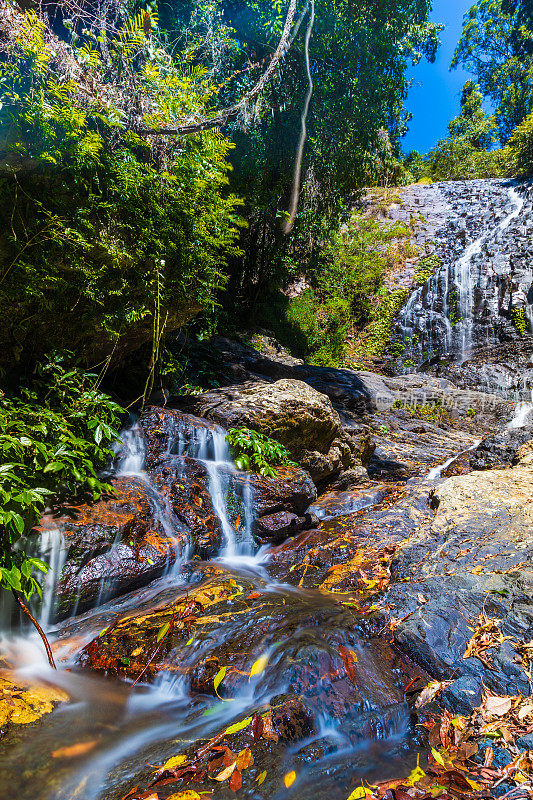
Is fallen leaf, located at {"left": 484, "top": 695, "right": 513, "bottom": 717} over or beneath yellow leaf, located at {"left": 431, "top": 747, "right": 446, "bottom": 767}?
over

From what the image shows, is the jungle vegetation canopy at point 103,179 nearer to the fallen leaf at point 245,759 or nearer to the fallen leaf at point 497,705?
the fallen leaf at point 245,759

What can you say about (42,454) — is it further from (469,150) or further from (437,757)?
(469,150)

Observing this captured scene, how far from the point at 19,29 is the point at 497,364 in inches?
507

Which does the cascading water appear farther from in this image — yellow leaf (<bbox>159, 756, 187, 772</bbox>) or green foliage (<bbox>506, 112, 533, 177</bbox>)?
yellow leaf (<bbox>159, 756, 187, 772</bbox>)

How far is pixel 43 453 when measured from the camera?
10.1 feet

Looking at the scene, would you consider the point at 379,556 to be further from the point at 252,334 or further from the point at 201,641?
the point at 252,334

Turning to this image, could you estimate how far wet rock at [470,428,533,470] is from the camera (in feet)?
Result: 18.6

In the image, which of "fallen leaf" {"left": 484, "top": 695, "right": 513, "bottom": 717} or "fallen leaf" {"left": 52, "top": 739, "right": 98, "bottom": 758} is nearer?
"fallen leaf" {"left": 484, "top": 695, "right": 513, "bottom": 717}

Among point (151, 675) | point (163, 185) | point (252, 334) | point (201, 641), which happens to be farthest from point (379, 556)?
point (252, 334)

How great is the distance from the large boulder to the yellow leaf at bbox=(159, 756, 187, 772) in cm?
372

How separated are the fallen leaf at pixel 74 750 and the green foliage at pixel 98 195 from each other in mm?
3362

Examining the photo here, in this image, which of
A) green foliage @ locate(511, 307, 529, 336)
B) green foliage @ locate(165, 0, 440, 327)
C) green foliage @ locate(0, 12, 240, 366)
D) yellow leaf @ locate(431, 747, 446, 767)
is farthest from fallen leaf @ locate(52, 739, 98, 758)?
green foliage @ locate(511, 307, 529, 336)

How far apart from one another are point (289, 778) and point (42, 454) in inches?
105

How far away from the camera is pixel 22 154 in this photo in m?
3.29
